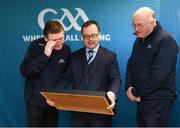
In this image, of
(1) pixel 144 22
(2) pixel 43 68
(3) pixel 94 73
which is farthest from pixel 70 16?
(1) pixel 144 22

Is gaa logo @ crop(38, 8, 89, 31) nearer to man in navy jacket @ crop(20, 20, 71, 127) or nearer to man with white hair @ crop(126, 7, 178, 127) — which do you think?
man in navy jacket @ crop(20, 20, 71, 127)

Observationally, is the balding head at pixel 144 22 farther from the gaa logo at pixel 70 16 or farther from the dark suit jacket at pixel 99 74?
the gaa logo at pixel 70 16

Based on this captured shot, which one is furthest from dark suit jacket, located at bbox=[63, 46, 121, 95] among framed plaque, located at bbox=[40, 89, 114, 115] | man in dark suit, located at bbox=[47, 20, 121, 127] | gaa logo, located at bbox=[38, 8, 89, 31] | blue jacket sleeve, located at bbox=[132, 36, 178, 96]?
gaa logo, located at bbox=[38, 8, 89, 31]

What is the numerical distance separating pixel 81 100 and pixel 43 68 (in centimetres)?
54

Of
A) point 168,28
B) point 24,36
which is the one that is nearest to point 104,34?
point 168,28

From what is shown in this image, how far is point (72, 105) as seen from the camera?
2707mm

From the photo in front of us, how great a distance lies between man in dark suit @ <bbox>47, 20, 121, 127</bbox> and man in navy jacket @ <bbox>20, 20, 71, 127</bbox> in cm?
22

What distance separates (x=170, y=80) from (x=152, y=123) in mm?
374

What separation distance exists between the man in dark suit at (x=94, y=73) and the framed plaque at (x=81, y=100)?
3.6 inches

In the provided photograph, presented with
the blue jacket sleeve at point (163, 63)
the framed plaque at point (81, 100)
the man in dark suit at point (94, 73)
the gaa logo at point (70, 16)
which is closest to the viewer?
the framed plaque at point (81, 100)

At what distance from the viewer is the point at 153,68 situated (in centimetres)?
256

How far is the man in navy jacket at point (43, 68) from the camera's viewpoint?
9.15 feet

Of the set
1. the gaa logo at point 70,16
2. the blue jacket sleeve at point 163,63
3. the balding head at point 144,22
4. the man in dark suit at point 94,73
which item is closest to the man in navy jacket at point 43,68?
the man in dark suit at point 94,73

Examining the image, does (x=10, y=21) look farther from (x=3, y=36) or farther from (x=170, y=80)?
(x=170, y=80)
